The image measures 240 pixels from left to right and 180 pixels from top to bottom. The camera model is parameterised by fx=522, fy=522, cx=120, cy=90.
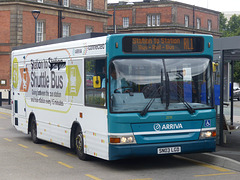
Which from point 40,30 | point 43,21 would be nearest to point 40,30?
point 40,30

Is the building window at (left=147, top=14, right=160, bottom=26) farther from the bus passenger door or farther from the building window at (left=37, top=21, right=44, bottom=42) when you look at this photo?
the bus passenger door

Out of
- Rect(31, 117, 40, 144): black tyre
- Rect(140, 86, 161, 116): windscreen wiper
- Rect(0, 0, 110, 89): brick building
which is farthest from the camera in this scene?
Rect(0, 0, 110, 89): brick building

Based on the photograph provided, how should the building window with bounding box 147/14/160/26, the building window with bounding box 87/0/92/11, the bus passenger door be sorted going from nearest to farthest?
the bus passenger door → the building window with bounding box 87/0/92/11 → the building window with bounding box 147/14/160/26

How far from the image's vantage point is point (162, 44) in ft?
36.0

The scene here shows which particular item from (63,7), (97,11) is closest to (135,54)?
(63,7)

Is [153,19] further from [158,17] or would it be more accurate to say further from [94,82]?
[94,82]

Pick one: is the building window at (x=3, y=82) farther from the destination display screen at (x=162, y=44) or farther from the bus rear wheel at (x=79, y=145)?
the destination display screen at (x=162, y=44)

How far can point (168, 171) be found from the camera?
35.1 ft

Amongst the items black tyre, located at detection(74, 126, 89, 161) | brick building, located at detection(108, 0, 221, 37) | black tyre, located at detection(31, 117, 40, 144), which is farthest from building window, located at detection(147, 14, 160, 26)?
black tyre, located at detection(74, 126, 89, 161)

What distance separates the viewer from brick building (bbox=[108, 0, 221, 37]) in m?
74.1

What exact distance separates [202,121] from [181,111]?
1.78 feet

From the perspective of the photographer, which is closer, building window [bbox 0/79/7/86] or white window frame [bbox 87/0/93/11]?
building window [bbox 0/79/7/86]

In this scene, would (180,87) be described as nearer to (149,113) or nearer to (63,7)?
(149,113)

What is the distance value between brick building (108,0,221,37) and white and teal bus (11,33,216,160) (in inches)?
2474
